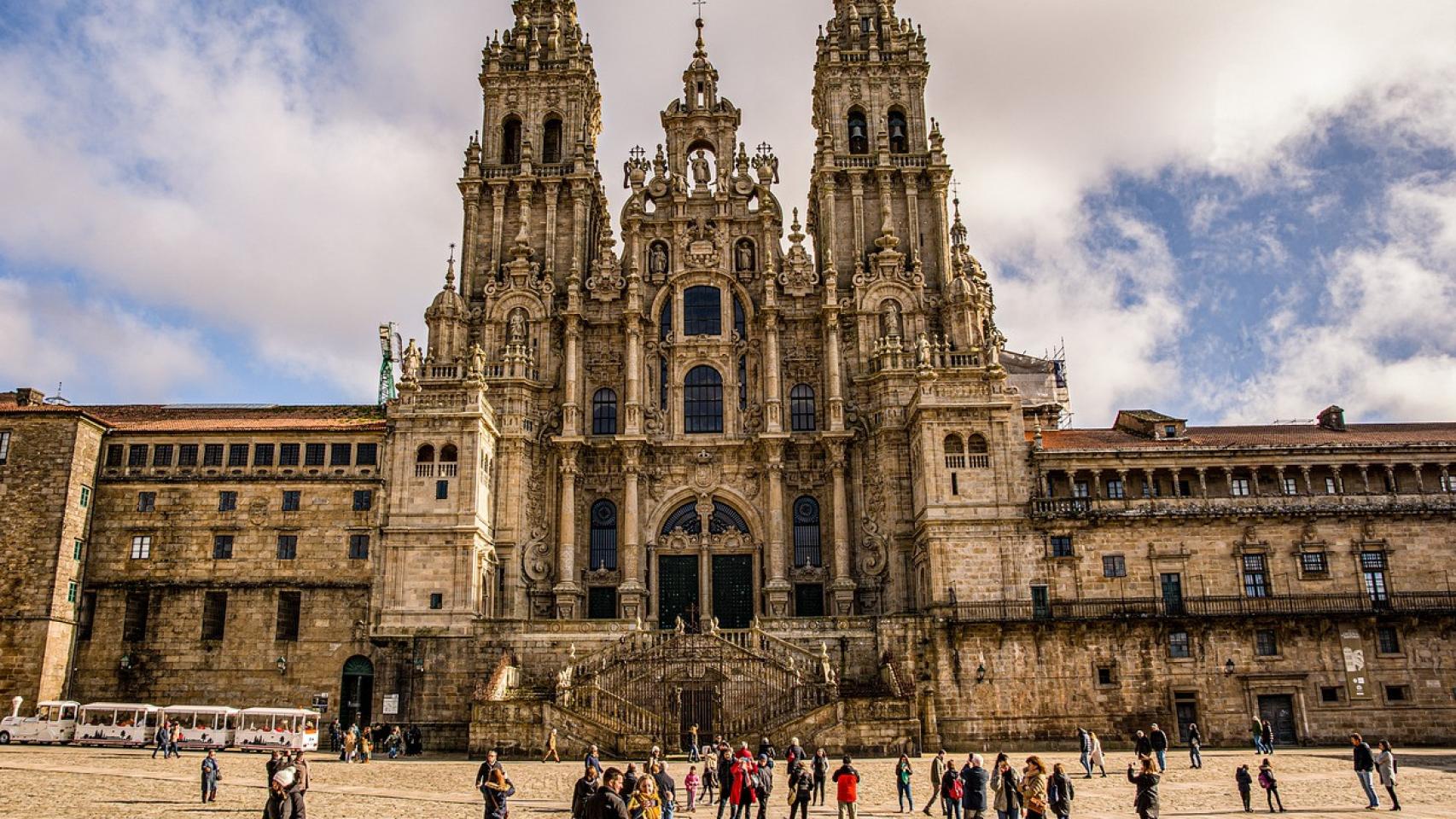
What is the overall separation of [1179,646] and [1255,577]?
4506mm

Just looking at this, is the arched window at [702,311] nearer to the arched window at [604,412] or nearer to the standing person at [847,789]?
the arched window at [604,412]

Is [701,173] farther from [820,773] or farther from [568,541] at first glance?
[820,773]

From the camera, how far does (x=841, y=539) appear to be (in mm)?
49438

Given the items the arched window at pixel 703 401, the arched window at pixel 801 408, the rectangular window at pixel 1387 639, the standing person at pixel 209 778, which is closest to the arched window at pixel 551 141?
the arched window at pixel 703 401

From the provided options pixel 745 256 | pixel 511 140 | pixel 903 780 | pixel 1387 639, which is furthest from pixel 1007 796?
pixel 511 140

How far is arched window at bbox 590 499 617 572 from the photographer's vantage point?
51219 millimetres

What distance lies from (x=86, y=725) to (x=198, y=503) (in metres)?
9.49

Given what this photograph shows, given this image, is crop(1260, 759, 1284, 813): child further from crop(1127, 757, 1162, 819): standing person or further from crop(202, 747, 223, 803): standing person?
crop(202, 747, 223, 803): standing person

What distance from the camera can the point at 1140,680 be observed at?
4294cm

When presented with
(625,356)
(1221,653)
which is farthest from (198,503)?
(1221,653)

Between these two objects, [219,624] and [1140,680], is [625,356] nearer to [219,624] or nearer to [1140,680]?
[219,624]

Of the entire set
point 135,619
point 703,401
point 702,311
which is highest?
point 702,311

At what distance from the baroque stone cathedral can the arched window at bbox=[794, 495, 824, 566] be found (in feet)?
0.57

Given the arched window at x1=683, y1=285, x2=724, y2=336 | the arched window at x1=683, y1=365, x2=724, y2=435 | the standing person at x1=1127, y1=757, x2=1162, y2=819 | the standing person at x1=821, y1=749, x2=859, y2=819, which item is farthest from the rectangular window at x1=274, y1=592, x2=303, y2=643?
the standing person at x1=1127, y1=757, x2=1162, y2=819
